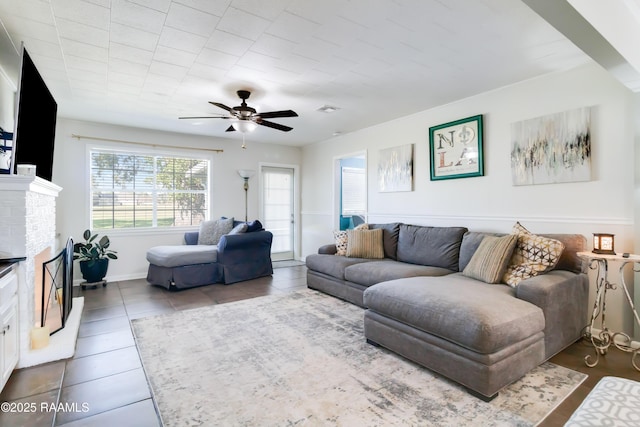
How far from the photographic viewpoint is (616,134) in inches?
106

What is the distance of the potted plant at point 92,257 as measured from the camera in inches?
175

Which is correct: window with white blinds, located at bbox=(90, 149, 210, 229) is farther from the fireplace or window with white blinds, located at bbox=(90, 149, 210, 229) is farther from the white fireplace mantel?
the white fireplace mantel

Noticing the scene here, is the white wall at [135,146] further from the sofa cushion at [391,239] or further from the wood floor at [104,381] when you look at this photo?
the sofa cushion at [391,239]

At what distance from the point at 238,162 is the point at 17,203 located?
4.02 meters

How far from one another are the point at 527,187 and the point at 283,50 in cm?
270

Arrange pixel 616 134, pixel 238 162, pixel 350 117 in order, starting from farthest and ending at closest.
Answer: pixel 238 162 → pixel 350 117 → pixel 616 134

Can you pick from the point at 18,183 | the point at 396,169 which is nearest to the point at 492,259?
the point at 396,169

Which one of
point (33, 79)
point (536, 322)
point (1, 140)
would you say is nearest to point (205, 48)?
point (33, 79)

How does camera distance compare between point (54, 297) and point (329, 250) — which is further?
point (329, 250)

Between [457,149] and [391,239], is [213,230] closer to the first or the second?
[391,239]

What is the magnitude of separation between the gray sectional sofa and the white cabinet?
240 centimetres

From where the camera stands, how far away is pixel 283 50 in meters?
2.60

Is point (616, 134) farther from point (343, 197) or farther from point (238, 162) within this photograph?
point (238, 162)

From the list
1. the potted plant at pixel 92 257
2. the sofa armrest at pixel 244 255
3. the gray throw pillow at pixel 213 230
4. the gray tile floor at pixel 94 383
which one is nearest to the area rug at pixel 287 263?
the sofa armrest at pixel 244 255
